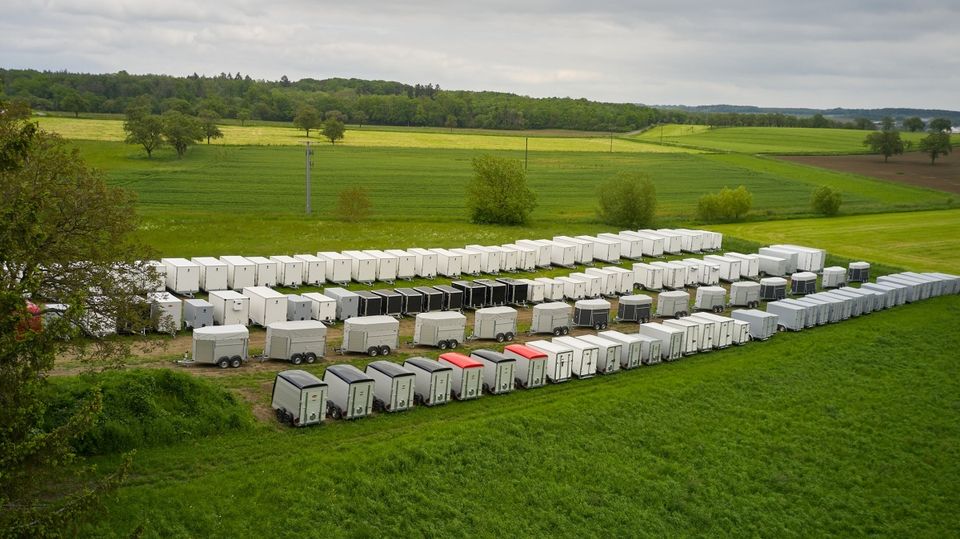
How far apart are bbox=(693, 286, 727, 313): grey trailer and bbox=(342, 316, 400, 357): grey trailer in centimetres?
2118

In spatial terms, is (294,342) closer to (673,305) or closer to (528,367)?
(528,367)

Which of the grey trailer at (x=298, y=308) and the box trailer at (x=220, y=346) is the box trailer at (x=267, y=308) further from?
the box trailer at (x=220, y=346)

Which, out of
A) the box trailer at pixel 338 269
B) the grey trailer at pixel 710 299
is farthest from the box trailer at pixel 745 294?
the box trailer at pixel 338 269

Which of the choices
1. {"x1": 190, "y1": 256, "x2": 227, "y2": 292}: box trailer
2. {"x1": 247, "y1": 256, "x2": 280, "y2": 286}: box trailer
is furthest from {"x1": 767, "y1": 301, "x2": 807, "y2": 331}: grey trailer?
{"x1": 190, "y1": 256, "x2": 227, "y2": 292}: box trailer

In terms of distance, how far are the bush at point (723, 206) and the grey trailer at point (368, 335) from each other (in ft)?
193

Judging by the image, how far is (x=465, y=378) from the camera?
31734 millimetres

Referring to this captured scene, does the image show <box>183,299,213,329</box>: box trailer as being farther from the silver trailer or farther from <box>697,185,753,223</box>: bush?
<box>697,185,753,223</box>: bush

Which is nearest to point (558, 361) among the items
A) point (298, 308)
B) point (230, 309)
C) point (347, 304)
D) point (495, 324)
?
point (495, 324)

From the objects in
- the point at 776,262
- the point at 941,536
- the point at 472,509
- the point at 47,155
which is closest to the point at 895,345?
the point at 776,262

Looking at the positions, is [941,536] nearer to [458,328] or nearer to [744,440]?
[744,440]

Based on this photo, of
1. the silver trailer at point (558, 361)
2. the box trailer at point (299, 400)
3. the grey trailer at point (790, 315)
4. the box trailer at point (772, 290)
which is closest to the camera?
the box trailer at point (299, 400)

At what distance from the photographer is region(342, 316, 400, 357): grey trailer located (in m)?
36.2

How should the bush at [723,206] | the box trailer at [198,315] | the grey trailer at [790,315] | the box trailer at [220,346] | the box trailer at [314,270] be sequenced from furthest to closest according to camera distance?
the bush at [723,206]
the box trailer at [314,270]
the grey trailer at [790,315]
the box trailer at [198,315]
the box trailer at [220,346]

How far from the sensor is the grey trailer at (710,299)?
49.2 metres
